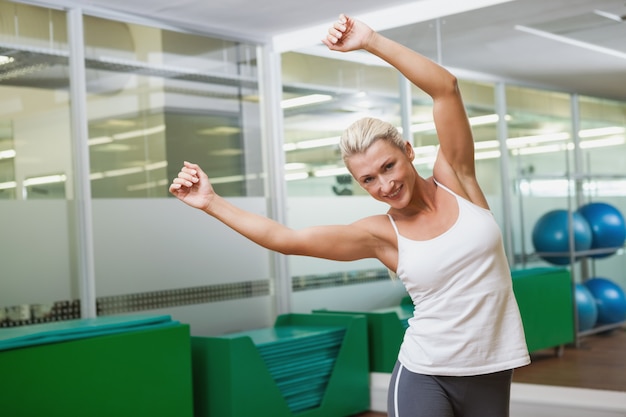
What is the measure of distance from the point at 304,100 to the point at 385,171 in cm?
373

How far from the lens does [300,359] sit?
4.52m

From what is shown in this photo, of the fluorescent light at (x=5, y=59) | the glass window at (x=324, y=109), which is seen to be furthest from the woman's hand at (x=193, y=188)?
the glass window at (x=324, y=109)

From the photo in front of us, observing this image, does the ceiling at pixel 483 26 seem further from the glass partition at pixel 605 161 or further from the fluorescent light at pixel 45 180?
the fluorescent light at pixel 45 180

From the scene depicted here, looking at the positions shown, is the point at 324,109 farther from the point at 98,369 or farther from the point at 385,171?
the point at 385,171

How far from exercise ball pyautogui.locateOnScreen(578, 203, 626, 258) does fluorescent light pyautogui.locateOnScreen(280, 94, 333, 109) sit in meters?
1.71

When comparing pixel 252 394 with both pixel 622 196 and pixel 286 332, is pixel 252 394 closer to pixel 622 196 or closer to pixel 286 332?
pixel 286 332

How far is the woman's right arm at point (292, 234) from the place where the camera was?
1.87m

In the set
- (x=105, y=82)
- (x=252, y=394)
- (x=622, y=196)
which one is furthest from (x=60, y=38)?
(x=622, y=196)

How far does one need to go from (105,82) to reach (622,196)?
2789mm

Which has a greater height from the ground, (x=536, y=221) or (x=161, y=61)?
(x=161, y=61)

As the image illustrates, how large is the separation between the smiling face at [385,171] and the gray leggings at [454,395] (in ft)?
1.23

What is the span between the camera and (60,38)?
443cm

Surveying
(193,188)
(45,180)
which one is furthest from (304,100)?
(193,188)

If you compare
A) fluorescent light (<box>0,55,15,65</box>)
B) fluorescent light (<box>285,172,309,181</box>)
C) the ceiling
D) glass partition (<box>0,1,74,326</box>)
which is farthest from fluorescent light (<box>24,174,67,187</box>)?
fluorescent light (<box>285,172,309,181</box>)
